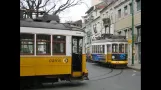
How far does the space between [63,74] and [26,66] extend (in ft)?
6.03

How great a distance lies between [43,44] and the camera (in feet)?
39.6

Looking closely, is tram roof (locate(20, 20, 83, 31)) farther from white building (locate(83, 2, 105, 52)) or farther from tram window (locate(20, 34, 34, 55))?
white building (locate(83, 2, 105, 52))

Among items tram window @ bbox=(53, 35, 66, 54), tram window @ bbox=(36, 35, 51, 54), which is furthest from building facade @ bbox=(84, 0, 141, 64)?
tram window @ bbox=(36, 35, 51, 54)

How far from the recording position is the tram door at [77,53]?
511 inches

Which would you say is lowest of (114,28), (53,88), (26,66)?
(53,88)

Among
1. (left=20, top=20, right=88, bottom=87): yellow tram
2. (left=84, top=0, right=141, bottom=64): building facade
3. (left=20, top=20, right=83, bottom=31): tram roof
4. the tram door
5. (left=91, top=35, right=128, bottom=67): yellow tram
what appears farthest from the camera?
(left=84, top=0, right=141, bottom=64): building facade

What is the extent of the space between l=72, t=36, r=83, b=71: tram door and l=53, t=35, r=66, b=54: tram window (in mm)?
642

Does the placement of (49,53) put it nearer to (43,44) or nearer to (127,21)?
(43,44)

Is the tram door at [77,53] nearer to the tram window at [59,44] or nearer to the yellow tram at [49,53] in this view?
the yellow tram at [49,53]

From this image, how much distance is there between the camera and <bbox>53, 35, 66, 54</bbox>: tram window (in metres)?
12.3

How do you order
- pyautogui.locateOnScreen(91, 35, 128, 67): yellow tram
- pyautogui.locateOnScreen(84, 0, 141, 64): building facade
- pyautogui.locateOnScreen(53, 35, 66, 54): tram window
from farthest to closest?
pyautogui.locateOnScreen(84, 0, 141, 64): building facade
pyautogui.locateOnScreen(91, 35, 128, 67): yellow tram
pyautogui.locateOnScreen(53, 35, 66, 54): tram window
